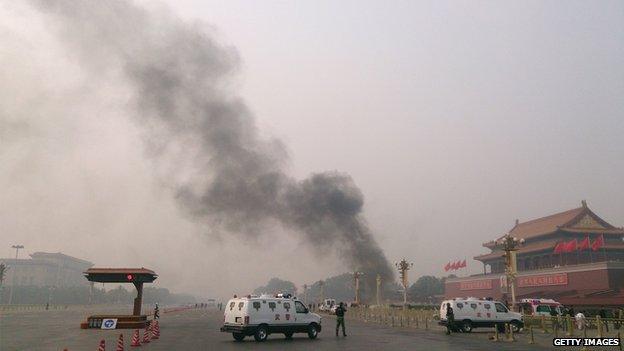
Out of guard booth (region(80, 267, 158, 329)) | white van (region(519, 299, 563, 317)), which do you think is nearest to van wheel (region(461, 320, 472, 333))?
white van (region(519, 299, 563, 317))

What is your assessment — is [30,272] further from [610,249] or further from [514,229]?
[610,249]

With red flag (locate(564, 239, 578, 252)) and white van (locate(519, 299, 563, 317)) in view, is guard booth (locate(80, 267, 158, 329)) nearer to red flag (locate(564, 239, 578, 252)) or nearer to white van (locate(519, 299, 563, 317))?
white van (locate(519, 299, 563, 317))

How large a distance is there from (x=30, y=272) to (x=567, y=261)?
650 ft

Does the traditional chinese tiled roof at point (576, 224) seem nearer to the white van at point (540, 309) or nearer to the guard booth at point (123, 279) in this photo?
the white van at point (540, 309)

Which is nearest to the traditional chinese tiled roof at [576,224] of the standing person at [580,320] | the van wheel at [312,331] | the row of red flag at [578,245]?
the row of red flag at [578,245]

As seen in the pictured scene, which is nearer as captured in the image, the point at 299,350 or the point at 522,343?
the point at 299,350

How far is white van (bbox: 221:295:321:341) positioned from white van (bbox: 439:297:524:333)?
10.6 m

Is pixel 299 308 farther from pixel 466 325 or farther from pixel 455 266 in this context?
pixel 455 266

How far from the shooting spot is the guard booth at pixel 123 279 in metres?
31.7

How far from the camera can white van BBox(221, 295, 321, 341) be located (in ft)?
75.5

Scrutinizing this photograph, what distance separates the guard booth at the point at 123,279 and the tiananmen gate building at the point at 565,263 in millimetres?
41564

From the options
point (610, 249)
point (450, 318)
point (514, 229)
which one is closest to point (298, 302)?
point (450, 318)

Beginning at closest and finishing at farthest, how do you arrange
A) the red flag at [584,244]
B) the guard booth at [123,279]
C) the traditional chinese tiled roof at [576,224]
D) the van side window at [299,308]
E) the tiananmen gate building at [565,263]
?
the van side window at [299,308] → the guard booth at [123,279] → the tiananmen gate building at [565,263] → the red flag at [584,244] → the traditional chinese tiled roof at [576,224]

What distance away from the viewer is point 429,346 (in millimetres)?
21281
